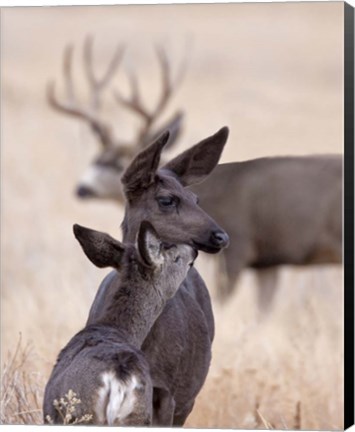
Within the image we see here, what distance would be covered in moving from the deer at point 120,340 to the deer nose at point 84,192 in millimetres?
7859

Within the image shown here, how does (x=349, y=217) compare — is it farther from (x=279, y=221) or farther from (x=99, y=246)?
(x=279, y=221)

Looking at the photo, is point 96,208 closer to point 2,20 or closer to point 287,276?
point 287,276

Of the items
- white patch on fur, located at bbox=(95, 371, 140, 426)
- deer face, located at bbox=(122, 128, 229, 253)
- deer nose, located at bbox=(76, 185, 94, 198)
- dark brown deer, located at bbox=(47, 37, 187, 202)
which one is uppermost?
dark brown deer, located at bbox=(47, 37, 187, 202)

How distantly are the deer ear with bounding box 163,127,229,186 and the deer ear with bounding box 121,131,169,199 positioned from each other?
0.67ft

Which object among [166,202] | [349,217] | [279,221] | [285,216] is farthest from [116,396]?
[279,221]

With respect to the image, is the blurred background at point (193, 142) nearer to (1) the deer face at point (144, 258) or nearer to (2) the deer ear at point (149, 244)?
(1) the deer face at point (144, 258)

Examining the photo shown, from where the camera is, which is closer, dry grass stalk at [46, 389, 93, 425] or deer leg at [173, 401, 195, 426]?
dry grass stalk at [46, 389, 93, 425]

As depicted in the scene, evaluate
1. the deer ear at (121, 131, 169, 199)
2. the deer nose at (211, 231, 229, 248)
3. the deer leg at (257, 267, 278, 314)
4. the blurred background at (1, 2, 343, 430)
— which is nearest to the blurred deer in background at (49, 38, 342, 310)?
the deer leg at (257, 267, 278, 314)

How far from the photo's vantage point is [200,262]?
39.9ft

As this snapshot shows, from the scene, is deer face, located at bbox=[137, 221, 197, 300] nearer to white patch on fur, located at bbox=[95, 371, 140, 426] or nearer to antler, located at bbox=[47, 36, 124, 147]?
white patch on fur, located at bbox=[95, 371, 140, 426]

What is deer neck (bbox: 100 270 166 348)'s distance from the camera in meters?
5.86

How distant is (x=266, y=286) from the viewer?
12.8m

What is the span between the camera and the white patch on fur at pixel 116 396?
552cm

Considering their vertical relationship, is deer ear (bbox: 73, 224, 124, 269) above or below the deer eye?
below
